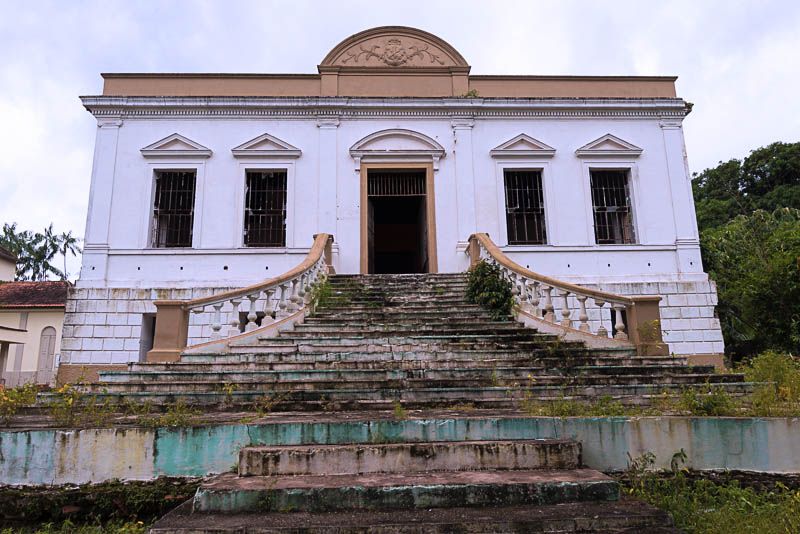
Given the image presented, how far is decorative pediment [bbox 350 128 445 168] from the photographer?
1315cm

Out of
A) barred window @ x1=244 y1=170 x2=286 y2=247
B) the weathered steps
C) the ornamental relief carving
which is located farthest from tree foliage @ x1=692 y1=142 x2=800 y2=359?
barred window @ x1=244 y1=170 x2=286 y2=247

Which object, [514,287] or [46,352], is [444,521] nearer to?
[514,287]

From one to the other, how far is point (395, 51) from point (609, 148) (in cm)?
596

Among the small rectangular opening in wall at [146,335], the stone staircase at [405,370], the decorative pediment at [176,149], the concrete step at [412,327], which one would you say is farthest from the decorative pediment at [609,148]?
the small rectangular opening in wall at [146,335]

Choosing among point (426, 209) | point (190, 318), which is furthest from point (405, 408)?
point (426, 209)

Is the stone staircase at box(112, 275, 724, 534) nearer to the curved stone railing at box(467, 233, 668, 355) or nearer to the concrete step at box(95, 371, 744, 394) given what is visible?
the concrete step at box(95, 371, 744, 394)

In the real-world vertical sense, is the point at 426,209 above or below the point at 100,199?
below

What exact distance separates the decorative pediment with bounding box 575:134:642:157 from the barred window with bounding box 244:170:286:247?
7.39m

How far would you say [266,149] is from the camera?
13.0 metres

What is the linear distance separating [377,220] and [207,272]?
23.6 feet

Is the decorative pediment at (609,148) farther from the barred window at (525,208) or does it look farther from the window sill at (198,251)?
the window sill at (198,251)

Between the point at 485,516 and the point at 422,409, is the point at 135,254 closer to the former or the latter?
the point at 422,409

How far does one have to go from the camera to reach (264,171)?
1310 cm

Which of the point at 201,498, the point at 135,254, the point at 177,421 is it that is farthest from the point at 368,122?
the point at 201,498
